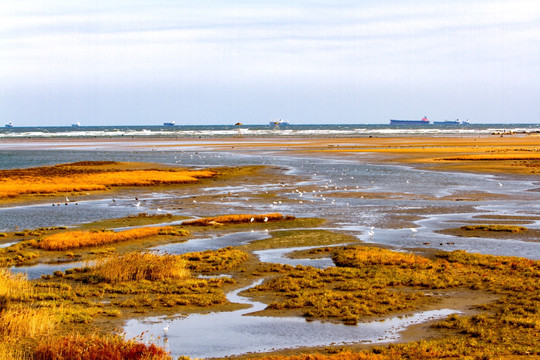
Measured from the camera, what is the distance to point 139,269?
2056 cm

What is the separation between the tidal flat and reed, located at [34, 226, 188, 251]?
0.11 meters

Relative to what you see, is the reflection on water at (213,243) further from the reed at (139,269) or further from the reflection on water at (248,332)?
the reflection on water at (248,332)

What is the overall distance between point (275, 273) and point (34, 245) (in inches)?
405

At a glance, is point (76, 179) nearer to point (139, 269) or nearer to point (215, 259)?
point (215, 259)

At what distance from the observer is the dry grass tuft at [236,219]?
106 feet

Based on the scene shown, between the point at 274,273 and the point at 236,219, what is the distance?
11.3 m

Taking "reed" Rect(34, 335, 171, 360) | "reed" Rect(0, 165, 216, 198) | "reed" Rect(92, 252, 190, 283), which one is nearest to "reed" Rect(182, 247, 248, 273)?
"reed" Rect(92, 252, 190, 283)

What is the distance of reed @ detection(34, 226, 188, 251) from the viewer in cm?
2606

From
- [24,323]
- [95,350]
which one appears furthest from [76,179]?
[95,350]

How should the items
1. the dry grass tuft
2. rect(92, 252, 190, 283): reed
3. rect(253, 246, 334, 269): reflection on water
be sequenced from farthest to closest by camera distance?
the dry grass tuft, rect(253, 246, 334, 269): reflection on water, rect(92, 252, 190, 283): reed

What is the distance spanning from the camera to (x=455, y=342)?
14.5 meters

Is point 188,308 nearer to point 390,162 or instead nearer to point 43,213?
point 43,213

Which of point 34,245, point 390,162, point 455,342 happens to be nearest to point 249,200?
point 34,245

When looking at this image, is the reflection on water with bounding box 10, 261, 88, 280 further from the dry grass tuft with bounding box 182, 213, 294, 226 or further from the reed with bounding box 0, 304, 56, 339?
the dry grass tuft with bounding box 182, 213, 294, 226
